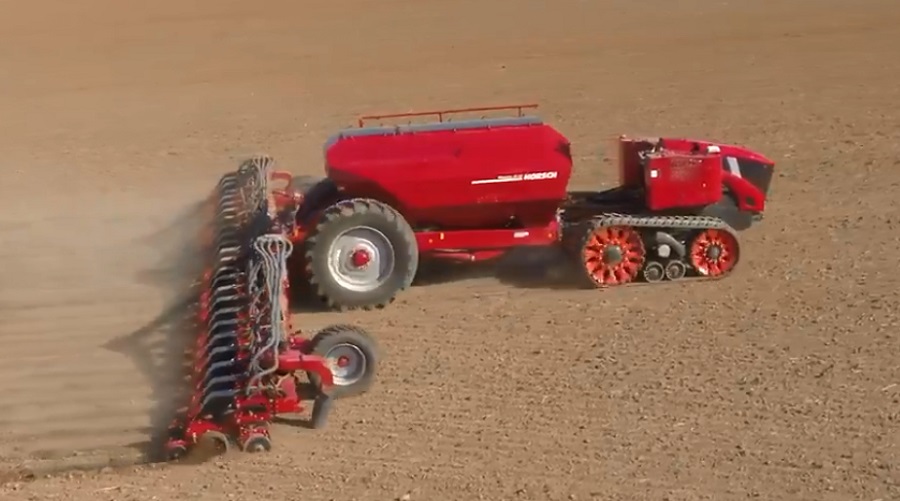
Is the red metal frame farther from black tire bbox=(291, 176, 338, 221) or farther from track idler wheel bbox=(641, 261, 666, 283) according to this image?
track idler wheel bbox=(641, 261, 666, 283)

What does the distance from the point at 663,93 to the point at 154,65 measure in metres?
8.85

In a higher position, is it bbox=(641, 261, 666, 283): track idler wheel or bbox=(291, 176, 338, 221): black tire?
bbox=(291, 176, 338, 221): black tire

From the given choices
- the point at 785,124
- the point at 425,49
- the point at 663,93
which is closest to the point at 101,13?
the point at 425,49

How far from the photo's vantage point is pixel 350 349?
8414 mm

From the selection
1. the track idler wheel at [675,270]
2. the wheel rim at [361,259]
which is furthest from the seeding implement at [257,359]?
the track idler wheel at [675,270]

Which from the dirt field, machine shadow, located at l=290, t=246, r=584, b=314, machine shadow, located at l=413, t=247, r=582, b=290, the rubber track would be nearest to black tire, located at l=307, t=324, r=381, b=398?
the dirt field

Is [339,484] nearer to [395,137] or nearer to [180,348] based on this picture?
[180,348]

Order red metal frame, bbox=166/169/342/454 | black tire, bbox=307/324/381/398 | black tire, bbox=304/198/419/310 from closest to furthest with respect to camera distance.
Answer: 1. red metal frame, bbox=166/169/342/454
2. black tire, bbox=307/324/381/398
3. black tire, bbox=304/198/419/310

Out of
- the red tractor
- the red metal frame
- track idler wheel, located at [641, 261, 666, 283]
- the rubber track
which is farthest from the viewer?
track idler wheel, located at [641, 261, 666, 283]

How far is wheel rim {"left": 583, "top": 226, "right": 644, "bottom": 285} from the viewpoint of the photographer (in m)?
10.1

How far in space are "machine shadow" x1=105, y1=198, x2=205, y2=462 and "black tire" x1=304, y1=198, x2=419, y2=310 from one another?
98 cm

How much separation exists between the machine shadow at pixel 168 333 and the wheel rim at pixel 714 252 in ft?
12.3

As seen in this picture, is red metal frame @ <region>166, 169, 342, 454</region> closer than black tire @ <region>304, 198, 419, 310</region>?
Yes

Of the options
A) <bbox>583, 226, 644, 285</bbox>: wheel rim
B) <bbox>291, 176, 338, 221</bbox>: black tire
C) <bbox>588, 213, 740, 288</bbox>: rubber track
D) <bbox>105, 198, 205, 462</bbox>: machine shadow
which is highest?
<bbox>291, 176, 338, 221</bbox>: black tire
